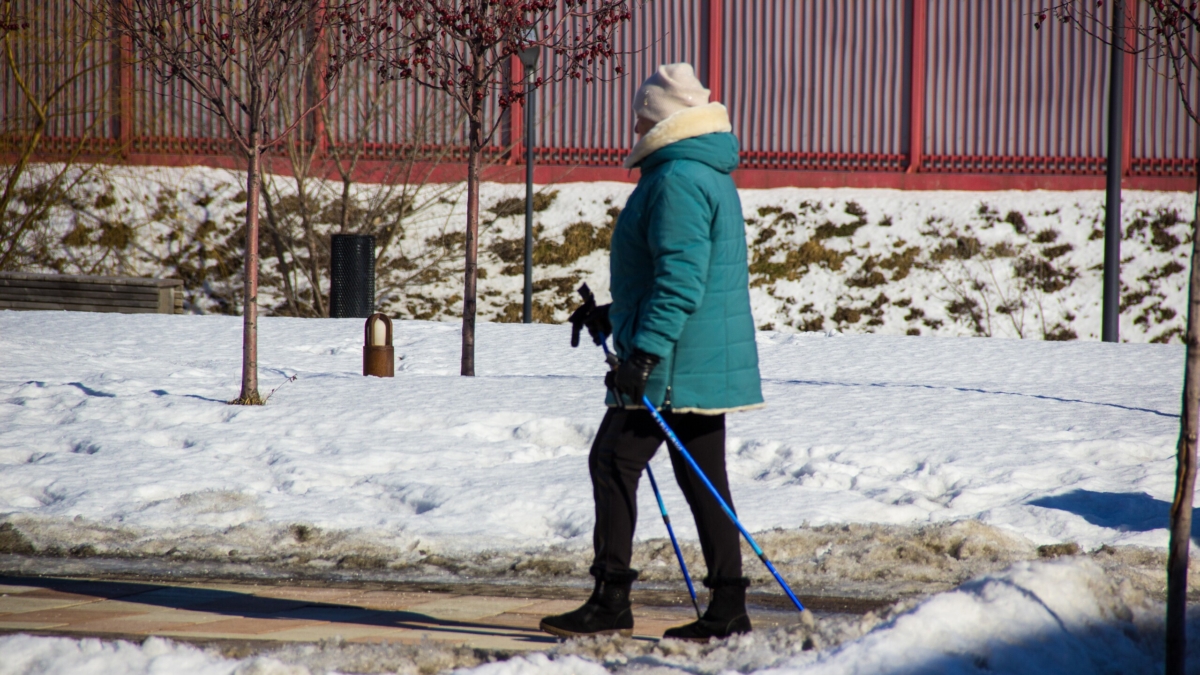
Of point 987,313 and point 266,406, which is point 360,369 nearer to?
point 266,406

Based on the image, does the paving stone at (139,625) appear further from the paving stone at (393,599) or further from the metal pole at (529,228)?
the metal pole at (529,228)

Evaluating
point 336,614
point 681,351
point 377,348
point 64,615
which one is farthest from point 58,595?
point 377,348

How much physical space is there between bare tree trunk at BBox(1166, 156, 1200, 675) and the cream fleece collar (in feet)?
4.59

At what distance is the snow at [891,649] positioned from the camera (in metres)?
2.91

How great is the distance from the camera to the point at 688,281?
3303 millimetres

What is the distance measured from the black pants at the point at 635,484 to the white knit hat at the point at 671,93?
964mm

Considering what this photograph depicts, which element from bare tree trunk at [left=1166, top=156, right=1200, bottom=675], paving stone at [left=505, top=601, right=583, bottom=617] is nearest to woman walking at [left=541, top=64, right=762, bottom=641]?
paving stone at [left=505, top=601, right=583, bottom=617]

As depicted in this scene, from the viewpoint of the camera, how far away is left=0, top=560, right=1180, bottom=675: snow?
2.91 metres

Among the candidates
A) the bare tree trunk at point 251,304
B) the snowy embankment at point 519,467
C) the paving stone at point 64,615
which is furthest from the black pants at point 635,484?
the bare tree trunk at point 251,304

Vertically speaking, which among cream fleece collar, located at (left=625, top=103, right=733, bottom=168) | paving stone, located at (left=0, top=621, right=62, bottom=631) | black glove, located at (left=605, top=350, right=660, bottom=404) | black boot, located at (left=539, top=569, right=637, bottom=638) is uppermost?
cream fleece collar, located at (left=625, top=103, right=733, bottom=168)

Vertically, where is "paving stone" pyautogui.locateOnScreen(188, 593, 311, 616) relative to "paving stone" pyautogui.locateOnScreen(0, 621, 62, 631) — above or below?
below

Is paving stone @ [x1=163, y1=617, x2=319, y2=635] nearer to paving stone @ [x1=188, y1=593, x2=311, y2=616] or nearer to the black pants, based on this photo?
paving stone @ [x1=188, y1=593, x2=311, y2=616]

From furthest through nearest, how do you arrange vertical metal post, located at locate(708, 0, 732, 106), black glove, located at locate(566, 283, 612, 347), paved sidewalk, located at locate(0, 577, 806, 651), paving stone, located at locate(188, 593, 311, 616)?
vertical metal post, located at locate(708, 0, 732, 106)
paving stone, located at locate(188, 593, 311, 616)
black glove, located at locate(566, 283, 612, 347)
paved sidewalk, located at locate(0, 577, 806, 651)

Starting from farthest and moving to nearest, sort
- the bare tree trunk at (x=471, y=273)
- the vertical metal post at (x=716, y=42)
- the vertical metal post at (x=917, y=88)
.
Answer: the vertical metal post at (x=716, y=42)
the vertical metal post at (x=917, y=88)
the bare tree trunk at (x=471, y=273)
